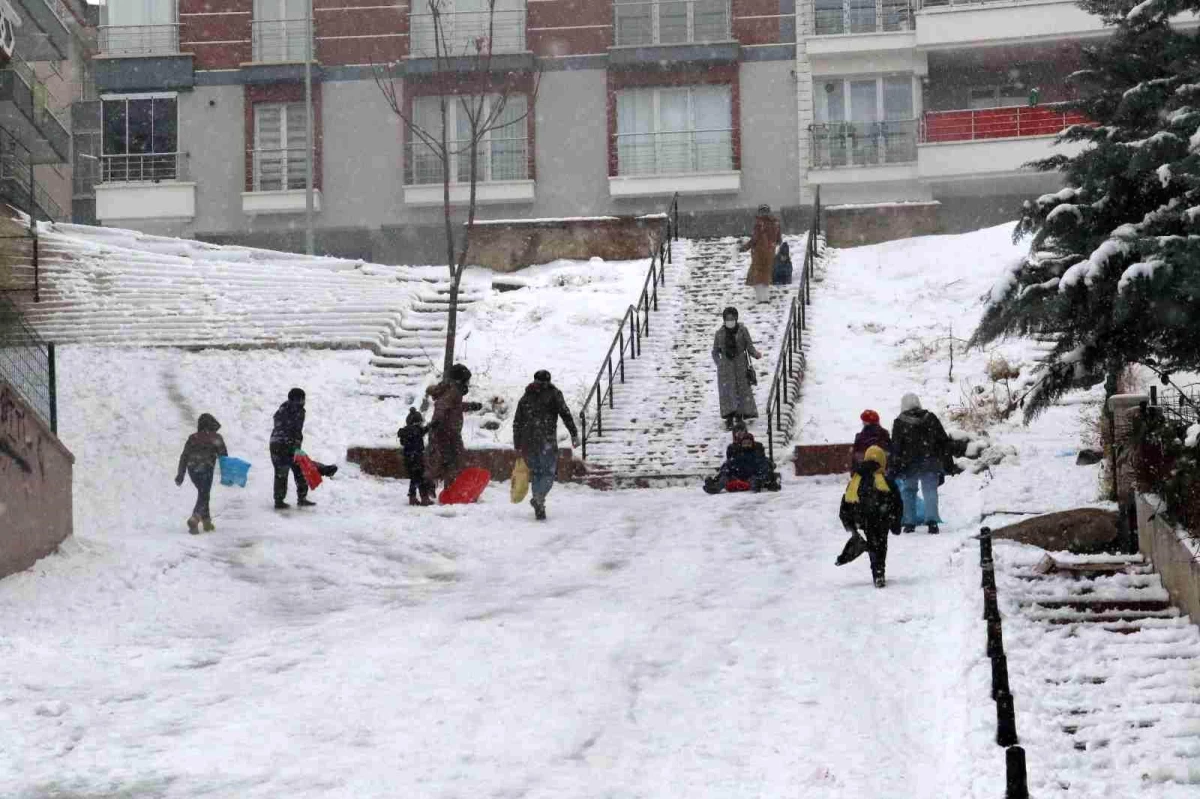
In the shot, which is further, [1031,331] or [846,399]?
[846,399]

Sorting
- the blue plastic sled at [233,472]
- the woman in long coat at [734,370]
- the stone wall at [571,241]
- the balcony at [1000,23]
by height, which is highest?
the balcony at [1000,23]

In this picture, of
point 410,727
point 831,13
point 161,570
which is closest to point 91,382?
point 161,570

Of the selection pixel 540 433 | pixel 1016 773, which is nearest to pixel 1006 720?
pixel 1016 773

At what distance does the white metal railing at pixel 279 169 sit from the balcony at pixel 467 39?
11.5 ft

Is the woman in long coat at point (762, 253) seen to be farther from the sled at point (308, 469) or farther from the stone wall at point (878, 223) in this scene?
the sled at point (308, 469)

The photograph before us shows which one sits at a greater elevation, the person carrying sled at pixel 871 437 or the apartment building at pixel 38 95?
the apartment building at pixel 38 95

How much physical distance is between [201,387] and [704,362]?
24.0 feet

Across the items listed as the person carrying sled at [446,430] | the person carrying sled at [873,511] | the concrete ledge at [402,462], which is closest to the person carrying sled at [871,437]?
the person carrying sled at [873,511]

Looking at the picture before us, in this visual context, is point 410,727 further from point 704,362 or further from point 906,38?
point 906,38

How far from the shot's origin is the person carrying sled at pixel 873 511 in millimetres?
13156

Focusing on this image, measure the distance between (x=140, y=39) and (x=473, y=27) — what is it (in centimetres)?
828

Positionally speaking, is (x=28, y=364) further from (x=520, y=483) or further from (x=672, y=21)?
(x=672, y=21)

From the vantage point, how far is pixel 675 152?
128ft

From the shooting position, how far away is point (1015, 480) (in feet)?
57.3
